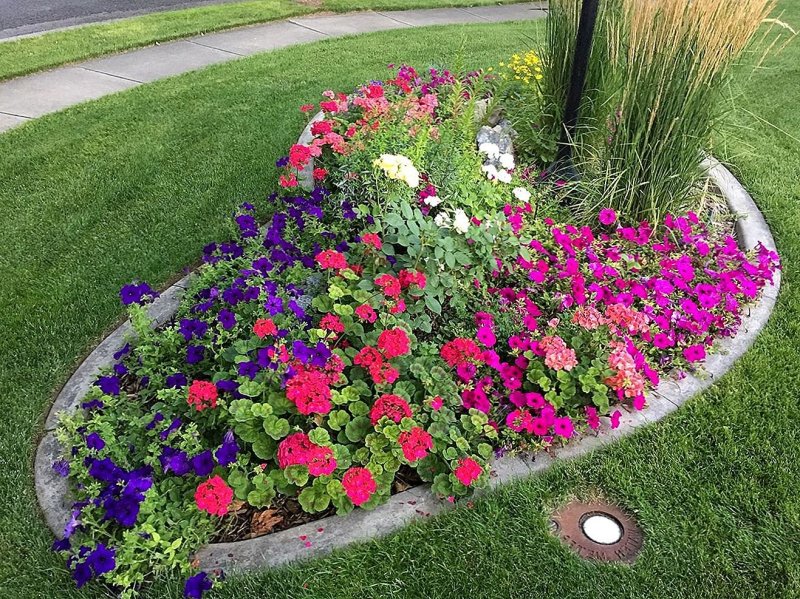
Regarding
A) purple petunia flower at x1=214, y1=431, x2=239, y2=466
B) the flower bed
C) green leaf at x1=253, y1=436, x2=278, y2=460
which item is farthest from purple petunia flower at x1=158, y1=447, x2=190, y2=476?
green leaf at x1=253, y1=436, x2=278, y2=460

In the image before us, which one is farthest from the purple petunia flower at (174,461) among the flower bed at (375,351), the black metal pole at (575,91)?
the black metal pole at (575,91)

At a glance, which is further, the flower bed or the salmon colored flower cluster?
the salmon colored flower cluster

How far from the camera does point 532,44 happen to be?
7.05 metres

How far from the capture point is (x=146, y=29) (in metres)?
6.82

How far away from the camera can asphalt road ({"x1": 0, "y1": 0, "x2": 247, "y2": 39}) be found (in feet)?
22.9

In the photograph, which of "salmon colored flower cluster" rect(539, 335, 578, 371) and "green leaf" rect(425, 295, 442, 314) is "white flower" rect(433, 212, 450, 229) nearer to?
"green leaf" rect(425, 295, 442, 314)

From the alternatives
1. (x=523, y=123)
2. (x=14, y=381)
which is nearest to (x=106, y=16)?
(x=523, y=123)

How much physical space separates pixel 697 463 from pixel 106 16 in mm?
7785

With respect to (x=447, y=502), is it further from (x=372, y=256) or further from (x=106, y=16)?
(x=106, y=16)

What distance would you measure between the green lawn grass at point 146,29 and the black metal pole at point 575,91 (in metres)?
4.63

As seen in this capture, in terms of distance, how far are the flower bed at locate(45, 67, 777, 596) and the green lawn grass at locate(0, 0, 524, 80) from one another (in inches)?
148

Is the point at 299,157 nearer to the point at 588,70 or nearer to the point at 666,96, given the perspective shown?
the point at 588,70

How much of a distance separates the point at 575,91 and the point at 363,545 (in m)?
2.74

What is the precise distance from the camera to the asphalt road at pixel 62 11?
6.98 meters
